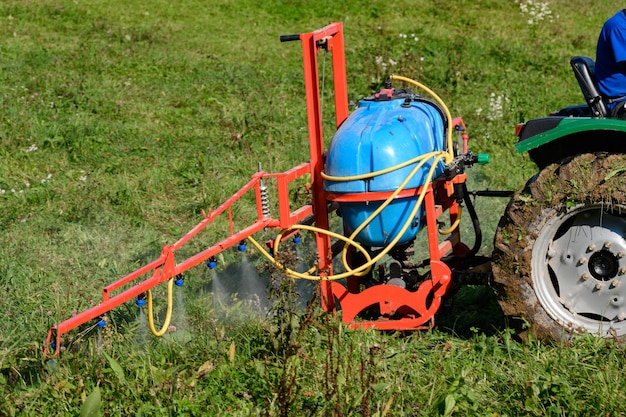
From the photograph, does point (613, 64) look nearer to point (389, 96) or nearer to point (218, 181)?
point (389, 96)

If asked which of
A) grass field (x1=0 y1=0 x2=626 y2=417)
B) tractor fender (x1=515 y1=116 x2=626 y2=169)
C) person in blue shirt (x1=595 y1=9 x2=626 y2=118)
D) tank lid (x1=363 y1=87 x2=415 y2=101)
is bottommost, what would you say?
grass field (x1=0 y1=0 x2=626 y2=417)

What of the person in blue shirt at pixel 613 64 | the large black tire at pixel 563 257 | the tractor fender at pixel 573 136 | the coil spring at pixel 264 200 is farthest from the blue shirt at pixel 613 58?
the coil spring at pixel 264 200

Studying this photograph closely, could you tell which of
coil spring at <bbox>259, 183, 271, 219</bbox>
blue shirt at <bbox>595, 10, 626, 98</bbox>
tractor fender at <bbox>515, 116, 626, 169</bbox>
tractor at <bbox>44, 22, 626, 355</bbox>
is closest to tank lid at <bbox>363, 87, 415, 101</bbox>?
tractor at <bbox>44, 22, 626, 355</bbox>

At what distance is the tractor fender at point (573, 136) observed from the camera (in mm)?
4293

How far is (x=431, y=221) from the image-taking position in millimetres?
4562

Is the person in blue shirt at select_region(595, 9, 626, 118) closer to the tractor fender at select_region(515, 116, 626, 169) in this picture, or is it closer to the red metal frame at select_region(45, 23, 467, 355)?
the tractor fender at select_region(515, 116, 626, 169)

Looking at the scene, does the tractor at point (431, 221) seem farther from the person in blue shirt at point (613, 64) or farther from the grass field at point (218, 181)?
the grass field at point (218, 181)

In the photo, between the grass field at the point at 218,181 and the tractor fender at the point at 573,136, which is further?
the tractor fender at the point at 573,136

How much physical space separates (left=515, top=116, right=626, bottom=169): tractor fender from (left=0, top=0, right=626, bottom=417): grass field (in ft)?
3.38

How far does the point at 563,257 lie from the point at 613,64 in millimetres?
1172

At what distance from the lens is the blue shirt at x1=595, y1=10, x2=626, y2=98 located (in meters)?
4.67

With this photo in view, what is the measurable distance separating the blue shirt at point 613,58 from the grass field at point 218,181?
1468 millimetres

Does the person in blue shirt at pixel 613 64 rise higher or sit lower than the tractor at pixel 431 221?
higher

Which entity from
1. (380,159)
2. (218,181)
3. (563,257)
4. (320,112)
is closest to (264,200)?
(320,112)
